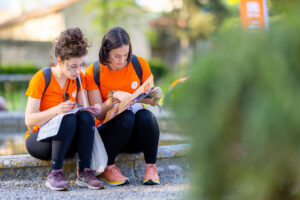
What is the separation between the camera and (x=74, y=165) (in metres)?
3.29

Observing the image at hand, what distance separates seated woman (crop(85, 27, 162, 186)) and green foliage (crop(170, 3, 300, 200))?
1.76 m

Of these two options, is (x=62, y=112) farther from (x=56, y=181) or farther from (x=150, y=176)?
(x=150, y=176)

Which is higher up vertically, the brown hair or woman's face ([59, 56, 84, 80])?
the brown hair

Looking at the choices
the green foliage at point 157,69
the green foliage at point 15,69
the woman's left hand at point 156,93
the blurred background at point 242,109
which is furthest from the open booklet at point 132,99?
the green foliage at point 157,69

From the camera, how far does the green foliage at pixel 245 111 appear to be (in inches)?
50.6

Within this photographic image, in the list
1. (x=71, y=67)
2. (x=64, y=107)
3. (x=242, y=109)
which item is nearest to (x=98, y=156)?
(x=64, y=107)

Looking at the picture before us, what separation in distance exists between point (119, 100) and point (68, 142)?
50 centimetres

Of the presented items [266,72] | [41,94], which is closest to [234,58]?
[266,72]

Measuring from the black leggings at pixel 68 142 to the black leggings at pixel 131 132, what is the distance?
191mm

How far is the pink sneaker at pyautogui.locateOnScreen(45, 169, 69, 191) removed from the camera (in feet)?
9.70

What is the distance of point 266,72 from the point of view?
4.27 feet

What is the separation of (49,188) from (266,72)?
7.25 ft

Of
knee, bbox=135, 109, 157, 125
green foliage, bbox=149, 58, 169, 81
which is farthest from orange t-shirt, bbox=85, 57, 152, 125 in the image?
green foliage, bbox=149, 58, 169, 81

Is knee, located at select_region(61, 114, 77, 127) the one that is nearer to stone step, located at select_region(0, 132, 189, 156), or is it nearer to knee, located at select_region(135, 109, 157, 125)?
knee, located at select_region(135, 109, 157, 125)
